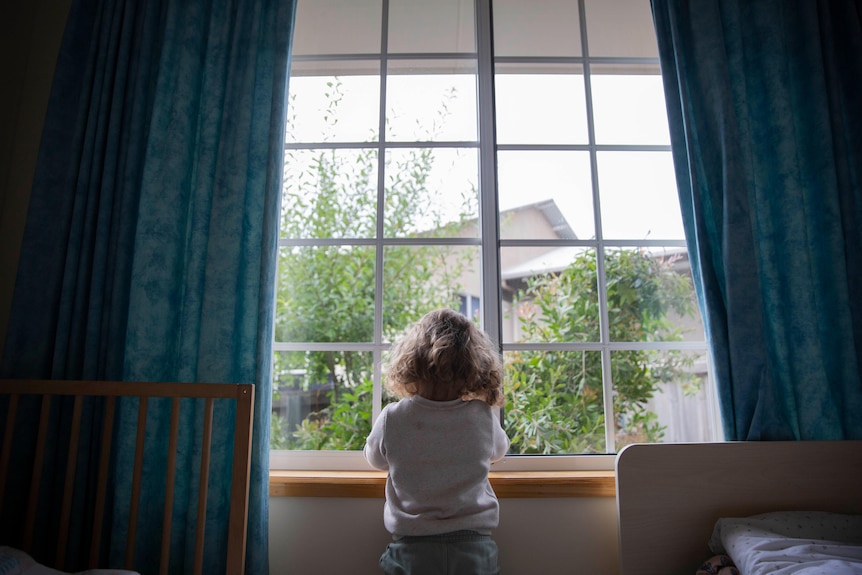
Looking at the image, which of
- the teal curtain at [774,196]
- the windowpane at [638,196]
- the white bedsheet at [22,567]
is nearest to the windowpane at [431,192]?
the windowpane at [638,196]

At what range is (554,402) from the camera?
1601mm

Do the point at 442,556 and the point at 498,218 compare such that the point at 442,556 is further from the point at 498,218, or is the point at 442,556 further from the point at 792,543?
the point at 498,218

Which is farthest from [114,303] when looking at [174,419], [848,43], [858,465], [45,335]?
[848,43]

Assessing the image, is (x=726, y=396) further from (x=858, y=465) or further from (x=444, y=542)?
(x=444, y=542)

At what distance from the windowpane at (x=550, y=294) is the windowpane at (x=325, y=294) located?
50cm

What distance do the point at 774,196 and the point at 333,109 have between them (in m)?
1.54

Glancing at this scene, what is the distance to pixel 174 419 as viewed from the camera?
46.9 inches

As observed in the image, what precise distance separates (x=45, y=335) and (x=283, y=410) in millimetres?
736

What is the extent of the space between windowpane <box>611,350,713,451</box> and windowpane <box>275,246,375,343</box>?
0.90 m

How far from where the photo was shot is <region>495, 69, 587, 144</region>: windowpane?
177cm

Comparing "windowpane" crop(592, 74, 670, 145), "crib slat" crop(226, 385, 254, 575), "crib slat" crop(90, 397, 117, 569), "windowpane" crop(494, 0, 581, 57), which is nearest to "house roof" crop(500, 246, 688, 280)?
"windowpane" crop(592, 74, 670, 145)

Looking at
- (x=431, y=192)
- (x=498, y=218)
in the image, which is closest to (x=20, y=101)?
(x=431, y=192)

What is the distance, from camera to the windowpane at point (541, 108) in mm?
1767

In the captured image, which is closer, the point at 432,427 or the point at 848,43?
the point at 432,427
